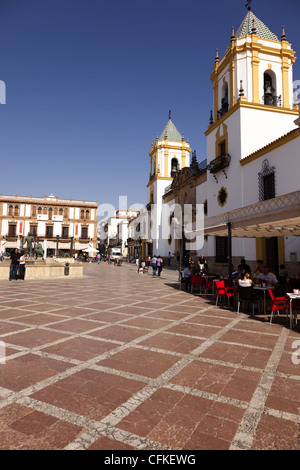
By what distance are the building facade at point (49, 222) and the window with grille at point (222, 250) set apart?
32720 millimetres

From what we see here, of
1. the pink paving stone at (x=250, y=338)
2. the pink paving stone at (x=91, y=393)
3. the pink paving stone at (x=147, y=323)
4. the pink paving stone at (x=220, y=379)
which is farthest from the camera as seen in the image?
the pink paving stone at (x=147, y=323)

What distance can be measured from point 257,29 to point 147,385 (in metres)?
21.3

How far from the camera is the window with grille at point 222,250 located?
16469 mm

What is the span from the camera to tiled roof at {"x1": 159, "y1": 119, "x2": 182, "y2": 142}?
106 feet

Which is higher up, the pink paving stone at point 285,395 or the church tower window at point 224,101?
the church tower window at point 224,101

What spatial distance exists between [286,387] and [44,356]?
10.4 ft

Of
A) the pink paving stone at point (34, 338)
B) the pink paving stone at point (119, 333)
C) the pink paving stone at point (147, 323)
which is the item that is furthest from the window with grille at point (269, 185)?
the pink paving stone at point (34, 338)

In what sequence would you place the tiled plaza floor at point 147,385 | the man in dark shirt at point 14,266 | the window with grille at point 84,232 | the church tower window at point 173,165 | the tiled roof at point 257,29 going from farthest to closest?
1. the window with grille at point 84,232
2. the church tower window at point 173,165
3. the tiled roof at point 257,29
4. the man in dark shirt at point 14,266
5. the tiled plaza floor at point 147,385

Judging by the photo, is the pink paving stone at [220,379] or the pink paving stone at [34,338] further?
the pink paving stone at [34,338]

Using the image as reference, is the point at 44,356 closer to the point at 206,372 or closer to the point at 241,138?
the point at 206,372

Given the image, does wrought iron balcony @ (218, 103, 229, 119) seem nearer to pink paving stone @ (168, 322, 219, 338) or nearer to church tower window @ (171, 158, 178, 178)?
church tower window @ (171, 158, 178, 178)

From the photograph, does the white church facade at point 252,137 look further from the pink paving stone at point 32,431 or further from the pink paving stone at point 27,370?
the pink paving stone at point 32,431

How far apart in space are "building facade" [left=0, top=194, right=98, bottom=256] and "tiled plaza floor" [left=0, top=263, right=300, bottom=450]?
140 feet

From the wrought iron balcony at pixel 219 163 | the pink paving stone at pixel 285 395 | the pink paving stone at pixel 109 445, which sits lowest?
the pink paving stone at pixel 285 395
